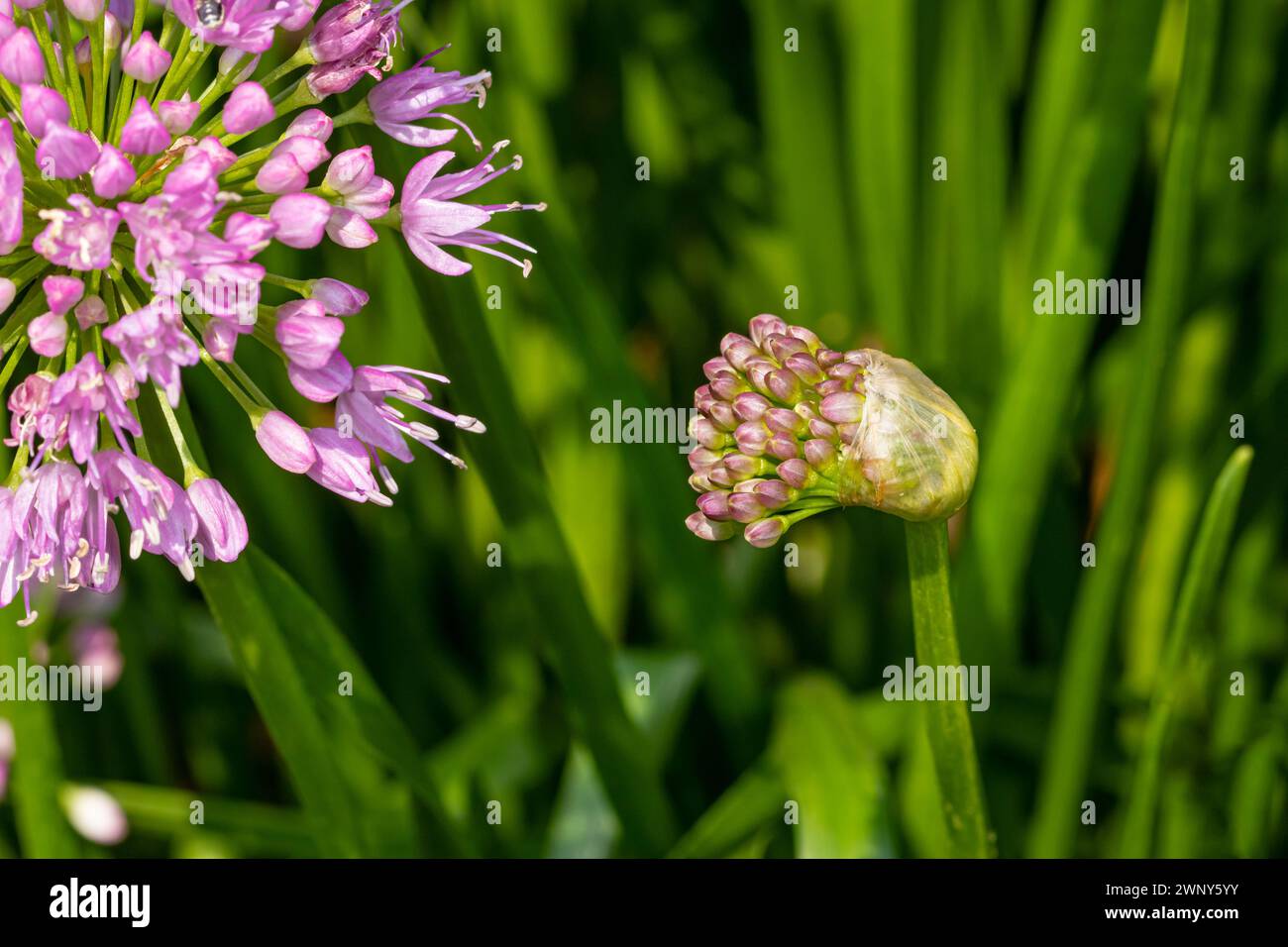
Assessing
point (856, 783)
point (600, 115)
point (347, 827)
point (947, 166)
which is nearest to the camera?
point (347, 827)

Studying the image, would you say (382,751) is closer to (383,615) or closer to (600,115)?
(383,615)

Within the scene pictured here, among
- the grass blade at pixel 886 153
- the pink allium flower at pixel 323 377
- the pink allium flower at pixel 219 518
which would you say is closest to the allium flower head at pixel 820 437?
the pink allium flower at pixel 323 377

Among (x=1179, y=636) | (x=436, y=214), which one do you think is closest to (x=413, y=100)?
(x=436, y=214)

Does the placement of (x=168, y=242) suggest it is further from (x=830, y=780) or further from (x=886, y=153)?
(x=886, y=153)

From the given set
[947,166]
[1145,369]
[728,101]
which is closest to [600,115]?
[728,101]

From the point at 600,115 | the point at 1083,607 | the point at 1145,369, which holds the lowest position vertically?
the point at 1083,607

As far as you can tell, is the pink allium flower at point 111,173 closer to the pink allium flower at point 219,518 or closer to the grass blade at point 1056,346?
the pink allium flower at point 219,518

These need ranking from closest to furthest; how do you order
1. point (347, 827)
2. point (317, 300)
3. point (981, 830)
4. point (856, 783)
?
point (317, 300), point (981, 830), point (347, 827), point (856, 783)
